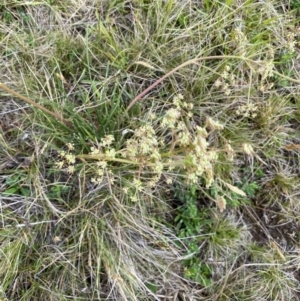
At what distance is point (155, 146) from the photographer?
1652 mm

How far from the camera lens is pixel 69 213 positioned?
172 cm

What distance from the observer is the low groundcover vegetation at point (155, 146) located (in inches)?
68.4

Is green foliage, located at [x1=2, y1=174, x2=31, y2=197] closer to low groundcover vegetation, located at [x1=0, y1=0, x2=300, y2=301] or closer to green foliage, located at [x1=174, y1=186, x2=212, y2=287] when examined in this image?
low groundcover vegetation, located at [x1=0, y1=0, x2=300, y2=301]

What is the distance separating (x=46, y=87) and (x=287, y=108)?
1012mm

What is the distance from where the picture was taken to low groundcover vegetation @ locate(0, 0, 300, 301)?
1.74 m

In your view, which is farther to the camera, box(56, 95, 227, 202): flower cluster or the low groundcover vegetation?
the low groundcover vegetation

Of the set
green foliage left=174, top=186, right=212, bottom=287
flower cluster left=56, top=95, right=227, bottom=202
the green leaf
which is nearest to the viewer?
flower cluster left=56, top=95, right=227, bottom=202

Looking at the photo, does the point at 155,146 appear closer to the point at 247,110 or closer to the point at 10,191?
the point at 247,110

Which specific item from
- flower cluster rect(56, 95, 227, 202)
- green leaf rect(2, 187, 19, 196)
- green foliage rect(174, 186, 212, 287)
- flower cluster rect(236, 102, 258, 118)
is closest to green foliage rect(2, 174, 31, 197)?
green leaf rect(2, 187, 19, 196)

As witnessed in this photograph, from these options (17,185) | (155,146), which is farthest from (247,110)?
(17,185)

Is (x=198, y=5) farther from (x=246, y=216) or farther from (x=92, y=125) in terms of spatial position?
(x=246, y=216)

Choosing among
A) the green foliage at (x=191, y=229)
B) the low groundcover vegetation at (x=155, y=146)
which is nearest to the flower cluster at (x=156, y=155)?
the low groundcover vegetation at (x=155, y=146)

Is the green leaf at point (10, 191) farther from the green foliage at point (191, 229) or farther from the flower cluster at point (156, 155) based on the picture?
the green foliage at point (191, 229)

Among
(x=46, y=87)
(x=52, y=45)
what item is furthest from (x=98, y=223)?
(x=52, y=45)
